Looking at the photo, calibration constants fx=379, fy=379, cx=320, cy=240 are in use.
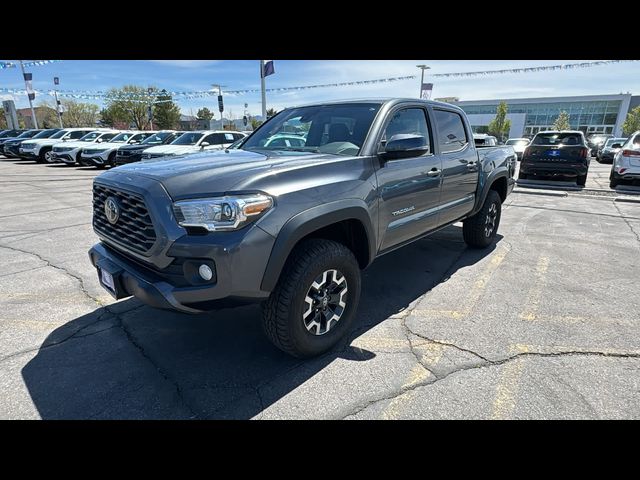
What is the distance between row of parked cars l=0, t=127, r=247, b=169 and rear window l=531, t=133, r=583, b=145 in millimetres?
9892

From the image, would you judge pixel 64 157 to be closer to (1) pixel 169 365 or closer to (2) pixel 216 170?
(1) pixel 169 365

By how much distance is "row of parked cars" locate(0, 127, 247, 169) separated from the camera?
44.1 ft

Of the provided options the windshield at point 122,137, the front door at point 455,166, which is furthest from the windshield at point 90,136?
the front door at point 455,166

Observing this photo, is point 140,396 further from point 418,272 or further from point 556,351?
point 418,272

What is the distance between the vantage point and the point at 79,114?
7131 cm

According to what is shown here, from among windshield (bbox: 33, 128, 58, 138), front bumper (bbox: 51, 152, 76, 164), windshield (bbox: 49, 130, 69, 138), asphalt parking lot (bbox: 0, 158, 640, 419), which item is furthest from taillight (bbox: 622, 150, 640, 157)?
windshield (bbox: 33, 128, 58, 138)

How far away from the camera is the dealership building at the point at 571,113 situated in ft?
195

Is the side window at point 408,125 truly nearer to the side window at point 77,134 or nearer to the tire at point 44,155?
the tire at point 44,155

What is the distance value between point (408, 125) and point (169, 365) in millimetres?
2966

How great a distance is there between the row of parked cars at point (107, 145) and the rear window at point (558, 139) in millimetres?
9892

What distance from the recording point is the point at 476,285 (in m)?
4.22

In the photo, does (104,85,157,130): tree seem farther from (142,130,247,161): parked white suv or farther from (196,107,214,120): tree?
(142,130,247,161): parked white suv

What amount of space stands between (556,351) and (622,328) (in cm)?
86
